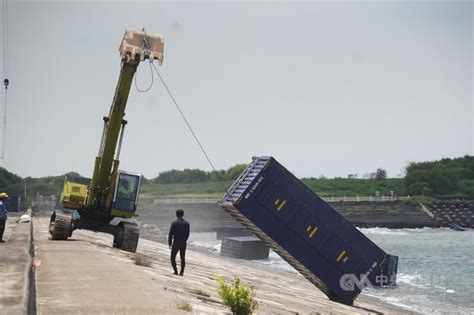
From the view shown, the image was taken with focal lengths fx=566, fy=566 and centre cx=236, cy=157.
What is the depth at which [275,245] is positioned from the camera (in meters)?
19.9

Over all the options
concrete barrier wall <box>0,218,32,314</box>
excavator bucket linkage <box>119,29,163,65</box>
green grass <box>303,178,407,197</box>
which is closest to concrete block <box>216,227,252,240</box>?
excavator bucket linkage <box>119,29,163,65</box>

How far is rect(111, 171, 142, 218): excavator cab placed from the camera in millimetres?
20688

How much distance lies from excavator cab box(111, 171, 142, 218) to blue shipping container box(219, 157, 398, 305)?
3326 mm

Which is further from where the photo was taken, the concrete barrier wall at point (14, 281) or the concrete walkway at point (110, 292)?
the concrete barrier wall at point (14, 281)

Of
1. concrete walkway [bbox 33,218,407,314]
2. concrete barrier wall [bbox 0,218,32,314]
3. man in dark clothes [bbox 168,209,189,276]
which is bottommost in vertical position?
concrete barrier wall [bbox 0,218,32,314]

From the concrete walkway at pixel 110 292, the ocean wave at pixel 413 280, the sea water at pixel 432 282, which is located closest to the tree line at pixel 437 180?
the sea water at pixel 432 282

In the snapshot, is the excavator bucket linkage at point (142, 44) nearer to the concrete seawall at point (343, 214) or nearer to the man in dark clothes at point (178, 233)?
the man in dark clothes at point (178, 233)

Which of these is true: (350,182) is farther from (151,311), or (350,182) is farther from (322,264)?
(151,311)

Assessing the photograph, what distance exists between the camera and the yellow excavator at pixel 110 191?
67.9 feet

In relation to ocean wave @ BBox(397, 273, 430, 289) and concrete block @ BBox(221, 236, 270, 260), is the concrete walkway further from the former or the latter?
concrete block @ BBox(221, 236, 270, 260)

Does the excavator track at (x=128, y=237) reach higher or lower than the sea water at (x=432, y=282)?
higher

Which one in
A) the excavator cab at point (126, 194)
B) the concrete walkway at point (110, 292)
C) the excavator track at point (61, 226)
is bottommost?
the concrete walkway at point (110, 292)

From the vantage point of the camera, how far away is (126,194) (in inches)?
819

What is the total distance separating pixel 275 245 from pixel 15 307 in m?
12.2
